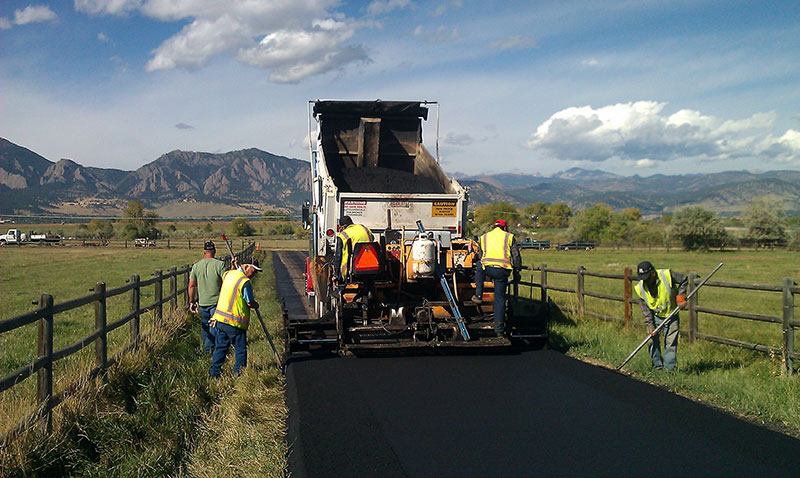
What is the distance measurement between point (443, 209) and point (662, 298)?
3.81 metres

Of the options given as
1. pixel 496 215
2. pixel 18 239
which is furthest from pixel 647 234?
pixel 18 239

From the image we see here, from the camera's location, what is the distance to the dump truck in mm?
9570

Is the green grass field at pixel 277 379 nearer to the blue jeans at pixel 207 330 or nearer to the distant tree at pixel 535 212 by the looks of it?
the blue jeans at pixel 207 330

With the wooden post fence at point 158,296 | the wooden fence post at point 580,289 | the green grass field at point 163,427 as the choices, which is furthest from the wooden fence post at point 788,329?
the wooden post fence at point 158,296

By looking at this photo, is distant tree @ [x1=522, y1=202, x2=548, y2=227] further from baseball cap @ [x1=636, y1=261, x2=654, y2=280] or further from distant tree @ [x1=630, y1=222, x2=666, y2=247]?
baseball cap @ [x1=636, y1=261, x2=654, y2=280]

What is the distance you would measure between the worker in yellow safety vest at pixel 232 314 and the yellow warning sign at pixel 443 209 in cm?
362

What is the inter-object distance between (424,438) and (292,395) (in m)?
2.21

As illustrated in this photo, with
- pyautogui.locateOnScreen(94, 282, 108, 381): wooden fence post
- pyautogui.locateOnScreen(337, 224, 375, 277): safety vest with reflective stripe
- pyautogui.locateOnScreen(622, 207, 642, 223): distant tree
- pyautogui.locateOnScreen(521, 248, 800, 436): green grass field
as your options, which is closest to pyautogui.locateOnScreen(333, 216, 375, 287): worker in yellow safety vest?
pyautogui.locateOnScreen(337, 224, 375, 277): safety vest with reflective stripe

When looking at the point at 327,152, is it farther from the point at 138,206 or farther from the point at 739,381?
the point at 138,206

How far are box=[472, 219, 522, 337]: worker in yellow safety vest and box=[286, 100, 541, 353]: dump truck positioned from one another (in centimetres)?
25

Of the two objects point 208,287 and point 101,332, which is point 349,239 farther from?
point 101,332

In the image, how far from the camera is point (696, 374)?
27.2ft

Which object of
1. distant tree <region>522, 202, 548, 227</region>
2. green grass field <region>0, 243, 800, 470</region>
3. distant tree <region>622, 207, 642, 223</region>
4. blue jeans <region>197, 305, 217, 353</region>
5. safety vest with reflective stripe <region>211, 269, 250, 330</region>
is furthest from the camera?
distant tree <region>622, 207, 642, 223</region>

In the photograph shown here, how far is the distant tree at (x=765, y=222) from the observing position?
74.5m
